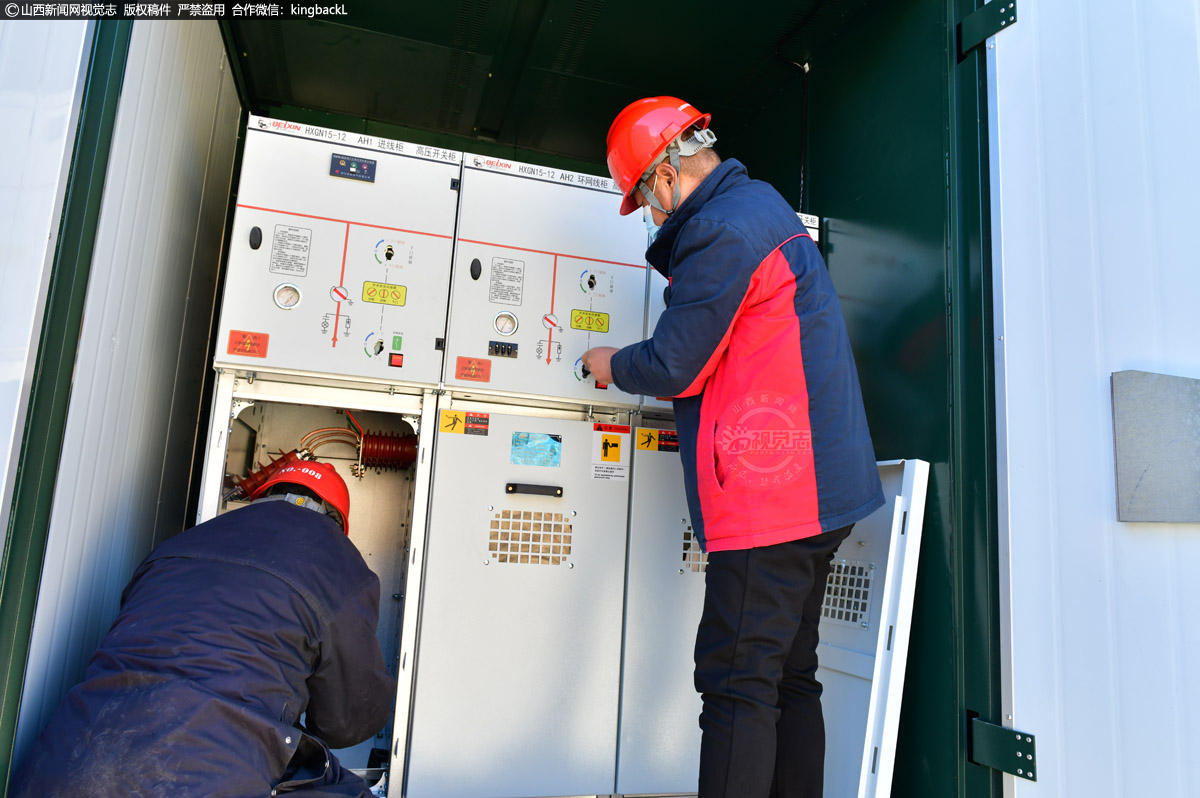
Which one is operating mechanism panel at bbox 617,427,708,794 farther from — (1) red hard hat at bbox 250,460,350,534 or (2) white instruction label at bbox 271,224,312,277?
(2) white instruction label at bbox 271,224,312,277

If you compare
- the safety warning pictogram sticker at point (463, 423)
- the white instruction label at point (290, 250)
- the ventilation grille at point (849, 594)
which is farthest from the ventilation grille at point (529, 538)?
the white instruction label at point (290, 250)

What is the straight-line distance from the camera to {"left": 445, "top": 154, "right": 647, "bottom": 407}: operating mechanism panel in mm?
2641

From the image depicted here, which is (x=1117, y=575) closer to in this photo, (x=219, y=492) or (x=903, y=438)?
(x=903, y=438)

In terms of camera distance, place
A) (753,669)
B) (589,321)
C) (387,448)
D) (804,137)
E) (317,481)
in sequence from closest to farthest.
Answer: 1. (753,669)
2. (317,481)
3. (589,321)
4. (387,448)
5. (804,137)

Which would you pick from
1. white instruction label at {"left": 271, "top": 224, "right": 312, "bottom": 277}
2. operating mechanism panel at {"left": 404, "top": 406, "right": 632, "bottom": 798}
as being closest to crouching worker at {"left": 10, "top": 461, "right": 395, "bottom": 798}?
operating mechanism panel at {"left": 404, "top": 406, "right": 632, "bottom": 798}

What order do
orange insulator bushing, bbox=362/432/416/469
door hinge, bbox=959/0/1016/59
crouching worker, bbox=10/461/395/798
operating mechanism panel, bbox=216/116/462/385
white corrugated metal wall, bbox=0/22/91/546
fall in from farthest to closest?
orange insulator bushing, bbox=362/432/416/469, operating mechanism panel, bbox=216/116/462/385, door hinge, bbox=959/0/1016/59, white corrugated metal wall, bbox=0/22/91/546, crouching worker, bbox=10/461/395/798

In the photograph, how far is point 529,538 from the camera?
2.62 m

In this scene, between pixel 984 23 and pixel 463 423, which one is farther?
pixel 463 423

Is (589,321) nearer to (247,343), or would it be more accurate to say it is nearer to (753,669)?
(247,343)

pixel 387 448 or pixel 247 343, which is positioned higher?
pixel 247 343

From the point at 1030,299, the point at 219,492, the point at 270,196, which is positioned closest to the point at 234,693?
the point at 219,492

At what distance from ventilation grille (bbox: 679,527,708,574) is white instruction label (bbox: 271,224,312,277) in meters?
1.57

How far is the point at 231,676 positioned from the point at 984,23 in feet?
8.48

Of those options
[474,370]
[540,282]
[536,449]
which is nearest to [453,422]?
[474,370]
